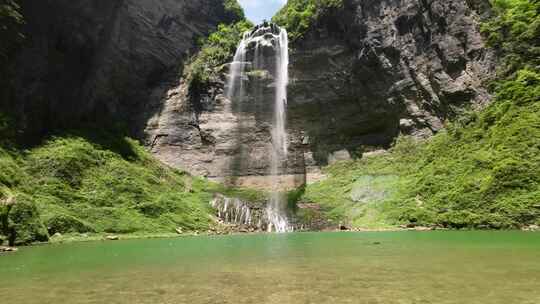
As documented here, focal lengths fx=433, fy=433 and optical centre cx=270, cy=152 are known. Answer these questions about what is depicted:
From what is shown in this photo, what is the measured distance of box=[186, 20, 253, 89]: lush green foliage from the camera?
40.3 meters

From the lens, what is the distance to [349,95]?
37.1 m

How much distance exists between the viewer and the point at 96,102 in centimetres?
3684

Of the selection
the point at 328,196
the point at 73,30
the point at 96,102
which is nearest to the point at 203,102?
the point at 96,102

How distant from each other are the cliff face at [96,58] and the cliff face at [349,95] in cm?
329

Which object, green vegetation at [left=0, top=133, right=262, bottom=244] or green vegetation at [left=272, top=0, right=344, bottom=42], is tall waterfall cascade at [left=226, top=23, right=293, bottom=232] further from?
green vegetation at [left=0, top=133, right=262, bottom=244]

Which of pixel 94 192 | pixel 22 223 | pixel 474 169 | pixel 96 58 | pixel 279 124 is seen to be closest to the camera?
pixel 22 223

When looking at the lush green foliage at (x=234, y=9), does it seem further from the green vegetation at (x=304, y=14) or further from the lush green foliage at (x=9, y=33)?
the lush green foliage at (x=9, y=33)

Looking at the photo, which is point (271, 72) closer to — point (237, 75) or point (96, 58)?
point (237, 75)

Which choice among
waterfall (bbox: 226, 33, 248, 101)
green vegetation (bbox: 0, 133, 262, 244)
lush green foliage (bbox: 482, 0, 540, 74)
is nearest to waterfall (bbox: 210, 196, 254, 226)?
green vegetation (bbox: 0, 133, 262, 244)

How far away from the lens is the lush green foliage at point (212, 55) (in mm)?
40344

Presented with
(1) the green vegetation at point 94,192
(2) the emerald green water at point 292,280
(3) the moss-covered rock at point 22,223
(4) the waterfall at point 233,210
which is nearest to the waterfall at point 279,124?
(4) the waterfall at point 233,210

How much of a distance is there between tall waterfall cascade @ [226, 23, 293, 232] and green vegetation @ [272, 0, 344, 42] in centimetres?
105

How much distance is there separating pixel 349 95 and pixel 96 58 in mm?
21716

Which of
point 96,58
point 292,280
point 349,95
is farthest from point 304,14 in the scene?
point 292,280
